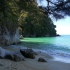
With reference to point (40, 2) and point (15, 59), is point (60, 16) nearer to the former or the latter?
point (40, 2)

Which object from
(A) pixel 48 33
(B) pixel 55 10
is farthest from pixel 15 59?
(A) pixel 48 33

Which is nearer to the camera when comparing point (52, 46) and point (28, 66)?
point (28, 66)

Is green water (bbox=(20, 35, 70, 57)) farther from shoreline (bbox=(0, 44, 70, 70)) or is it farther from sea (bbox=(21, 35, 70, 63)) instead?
shoreline (bbox=(0, 44, 70, 70))

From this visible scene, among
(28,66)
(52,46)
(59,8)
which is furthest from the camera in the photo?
(52,46)

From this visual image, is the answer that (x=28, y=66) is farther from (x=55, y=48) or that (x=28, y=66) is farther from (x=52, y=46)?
(x=52, y=46)

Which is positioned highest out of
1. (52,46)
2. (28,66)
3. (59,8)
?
(59,8)

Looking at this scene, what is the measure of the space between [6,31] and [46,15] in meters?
18.8

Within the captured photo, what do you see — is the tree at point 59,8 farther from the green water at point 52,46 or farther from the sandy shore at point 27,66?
the green water at point 52,46

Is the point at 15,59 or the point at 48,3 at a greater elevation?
the point at 48,3

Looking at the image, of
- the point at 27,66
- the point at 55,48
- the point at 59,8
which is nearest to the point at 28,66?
the point at 27,66

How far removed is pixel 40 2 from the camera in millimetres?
5488

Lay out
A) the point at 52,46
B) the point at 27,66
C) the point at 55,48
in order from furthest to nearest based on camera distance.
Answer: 1. the point at 52,46
2. the point at 55,48
3. the point at 27,66

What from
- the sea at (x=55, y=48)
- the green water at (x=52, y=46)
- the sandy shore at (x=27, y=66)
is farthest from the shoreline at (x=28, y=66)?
the green water at (x=52, y=46)

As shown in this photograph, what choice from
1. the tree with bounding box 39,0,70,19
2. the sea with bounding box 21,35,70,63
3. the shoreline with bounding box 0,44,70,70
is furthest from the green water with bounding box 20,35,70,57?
the tree with bounding box 39,0,70,19
